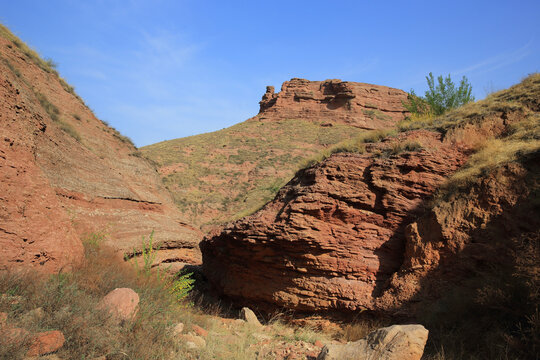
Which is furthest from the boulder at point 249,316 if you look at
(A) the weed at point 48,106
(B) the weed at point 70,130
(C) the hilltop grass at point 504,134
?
(A) the weed at point 48,106

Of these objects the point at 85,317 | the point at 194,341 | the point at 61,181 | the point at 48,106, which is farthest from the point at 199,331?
the point at 48,106

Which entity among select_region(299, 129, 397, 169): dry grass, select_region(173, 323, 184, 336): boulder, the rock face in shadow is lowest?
select_region(173, 323, 184, 336): boulder

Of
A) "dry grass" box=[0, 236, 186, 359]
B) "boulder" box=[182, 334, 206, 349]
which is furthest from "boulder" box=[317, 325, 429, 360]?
"dry grass" box=[0, 236, 186, 359]

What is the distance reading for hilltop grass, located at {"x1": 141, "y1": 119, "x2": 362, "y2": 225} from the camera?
99.7 ft

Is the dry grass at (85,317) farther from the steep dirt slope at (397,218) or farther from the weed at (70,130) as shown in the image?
the weed at (70,130)

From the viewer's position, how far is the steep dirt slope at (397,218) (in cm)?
588

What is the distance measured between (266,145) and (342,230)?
36.4 metres

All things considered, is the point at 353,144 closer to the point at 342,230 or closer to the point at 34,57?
the point at 342,230

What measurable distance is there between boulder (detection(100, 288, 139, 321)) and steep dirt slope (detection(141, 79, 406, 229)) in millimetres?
16952

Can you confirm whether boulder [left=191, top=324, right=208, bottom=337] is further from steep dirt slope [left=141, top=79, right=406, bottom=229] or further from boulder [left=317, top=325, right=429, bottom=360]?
steep dirt slope [left=141, top=79, right=406, bottom=229]

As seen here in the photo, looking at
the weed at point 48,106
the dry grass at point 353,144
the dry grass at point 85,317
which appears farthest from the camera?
the weed at point 48,106

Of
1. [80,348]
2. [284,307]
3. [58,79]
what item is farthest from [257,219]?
[58,79]

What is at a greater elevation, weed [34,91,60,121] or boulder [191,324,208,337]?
weed [34,91,60,121]

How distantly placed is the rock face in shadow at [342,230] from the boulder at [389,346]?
2.03 metres
